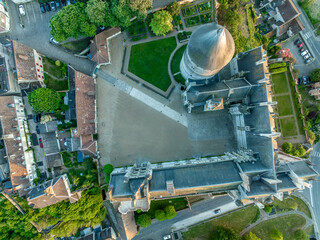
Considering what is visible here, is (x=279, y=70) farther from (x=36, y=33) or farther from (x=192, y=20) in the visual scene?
(x=36, y=33)

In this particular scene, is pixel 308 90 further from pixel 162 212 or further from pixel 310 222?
pixel 162 212

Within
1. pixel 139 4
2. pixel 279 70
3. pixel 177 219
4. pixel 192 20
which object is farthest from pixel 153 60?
pixel 177 219

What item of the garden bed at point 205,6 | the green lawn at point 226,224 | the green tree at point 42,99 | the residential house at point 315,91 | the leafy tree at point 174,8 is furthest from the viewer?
the green lawn at point 226,224

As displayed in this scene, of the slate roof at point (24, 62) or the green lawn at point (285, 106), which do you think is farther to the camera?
the green lawn at point (285, 106)

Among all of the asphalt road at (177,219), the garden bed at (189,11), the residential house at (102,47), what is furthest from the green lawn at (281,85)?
the residential house at (102,47)

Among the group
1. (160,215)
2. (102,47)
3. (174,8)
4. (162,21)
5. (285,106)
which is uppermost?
(174,8)

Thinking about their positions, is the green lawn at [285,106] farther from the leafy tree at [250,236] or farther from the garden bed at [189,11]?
the garden bed at [189,11]

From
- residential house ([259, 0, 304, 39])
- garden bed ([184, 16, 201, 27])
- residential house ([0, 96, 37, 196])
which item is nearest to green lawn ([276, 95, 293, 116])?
residential house ([259, 0, 304, 39])
